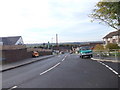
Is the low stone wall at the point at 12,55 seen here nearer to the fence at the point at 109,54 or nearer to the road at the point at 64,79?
the road at the point at 64,79

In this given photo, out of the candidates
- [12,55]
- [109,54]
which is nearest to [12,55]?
[12,55]

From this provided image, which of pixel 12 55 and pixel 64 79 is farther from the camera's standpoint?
pixel 12 55

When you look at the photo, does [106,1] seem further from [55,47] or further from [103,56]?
[55,47]

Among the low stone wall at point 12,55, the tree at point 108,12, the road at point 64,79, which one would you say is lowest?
the road at point 64,79

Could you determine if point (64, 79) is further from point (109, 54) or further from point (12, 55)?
point (12, 55)

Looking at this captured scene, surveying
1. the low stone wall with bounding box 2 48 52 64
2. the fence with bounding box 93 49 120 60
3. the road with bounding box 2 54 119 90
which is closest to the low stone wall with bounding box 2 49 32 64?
the low stone wall with bounding box 2 48 52 64

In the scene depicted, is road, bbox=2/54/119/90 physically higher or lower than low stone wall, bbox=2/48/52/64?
lower

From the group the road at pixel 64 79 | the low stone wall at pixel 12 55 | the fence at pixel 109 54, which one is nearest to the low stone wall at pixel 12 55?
the low stone wall at pixel 12 55

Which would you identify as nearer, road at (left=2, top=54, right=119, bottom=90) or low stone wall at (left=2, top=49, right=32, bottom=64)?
road at (left=2, top=54, right=119, bottom=90)

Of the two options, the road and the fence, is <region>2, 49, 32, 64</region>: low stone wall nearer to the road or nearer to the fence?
the road

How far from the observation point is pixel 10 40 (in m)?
63.0

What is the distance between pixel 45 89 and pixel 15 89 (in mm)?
1550

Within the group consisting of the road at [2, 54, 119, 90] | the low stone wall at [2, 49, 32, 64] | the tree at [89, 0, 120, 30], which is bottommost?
the road at [2, 54, 119, 90]

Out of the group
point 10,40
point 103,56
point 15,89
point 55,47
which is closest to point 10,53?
point 103,56
